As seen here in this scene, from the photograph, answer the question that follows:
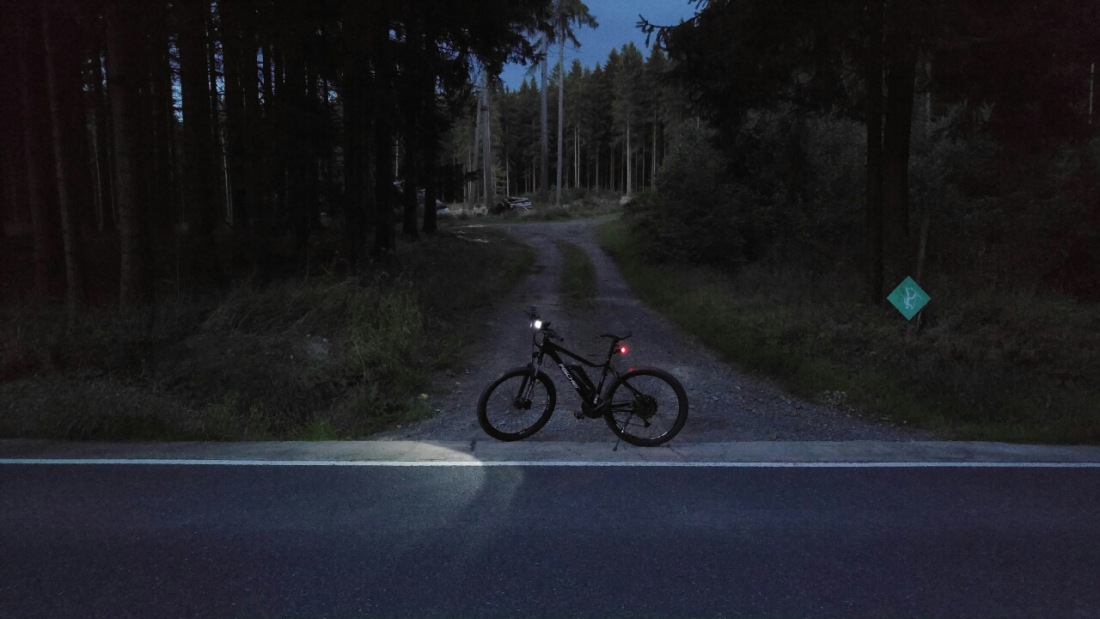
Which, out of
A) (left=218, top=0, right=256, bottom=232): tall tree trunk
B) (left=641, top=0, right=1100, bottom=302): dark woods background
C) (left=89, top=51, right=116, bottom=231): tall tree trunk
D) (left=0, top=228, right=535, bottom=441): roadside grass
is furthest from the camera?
(left=89, top=51, right=116, bottom=231): tall tree trunk

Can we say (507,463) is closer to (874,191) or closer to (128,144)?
(128,144)

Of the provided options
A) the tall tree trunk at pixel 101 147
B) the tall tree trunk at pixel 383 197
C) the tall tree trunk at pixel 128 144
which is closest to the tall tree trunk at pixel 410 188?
the tall tree trunk at pixel 383 197

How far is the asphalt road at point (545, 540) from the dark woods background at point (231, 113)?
7.63m

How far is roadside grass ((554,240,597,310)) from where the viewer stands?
57.5 feet

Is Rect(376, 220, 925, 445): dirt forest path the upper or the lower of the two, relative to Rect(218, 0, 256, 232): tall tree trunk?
lower

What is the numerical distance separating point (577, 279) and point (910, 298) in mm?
11357

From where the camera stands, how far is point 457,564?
428 cm

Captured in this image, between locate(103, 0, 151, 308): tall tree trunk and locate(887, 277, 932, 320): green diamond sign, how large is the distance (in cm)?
1172

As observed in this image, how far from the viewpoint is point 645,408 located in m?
7.36

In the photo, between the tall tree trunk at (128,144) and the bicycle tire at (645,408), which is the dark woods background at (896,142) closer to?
the bicycle tire at (645,408)

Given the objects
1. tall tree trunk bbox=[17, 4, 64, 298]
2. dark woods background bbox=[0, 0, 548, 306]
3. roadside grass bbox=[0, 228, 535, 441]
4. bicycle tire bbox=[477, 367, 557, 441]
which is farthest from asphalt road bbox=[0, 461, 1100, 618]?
tall tree trunk bbox=[17, 4, 64, 298]

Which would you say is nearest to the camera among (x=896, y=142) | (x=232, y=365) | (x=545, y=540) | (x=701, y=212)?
(x=545, y=540)

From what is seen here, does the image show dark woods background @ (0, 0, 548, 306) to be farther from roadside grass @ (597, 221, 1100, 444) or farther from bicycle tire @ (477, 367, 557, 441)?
roadside grass @ (597, 221, 1100, 444)

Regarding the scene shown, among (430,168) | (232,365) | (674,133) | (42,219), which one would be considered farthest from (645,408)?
(674,133)
